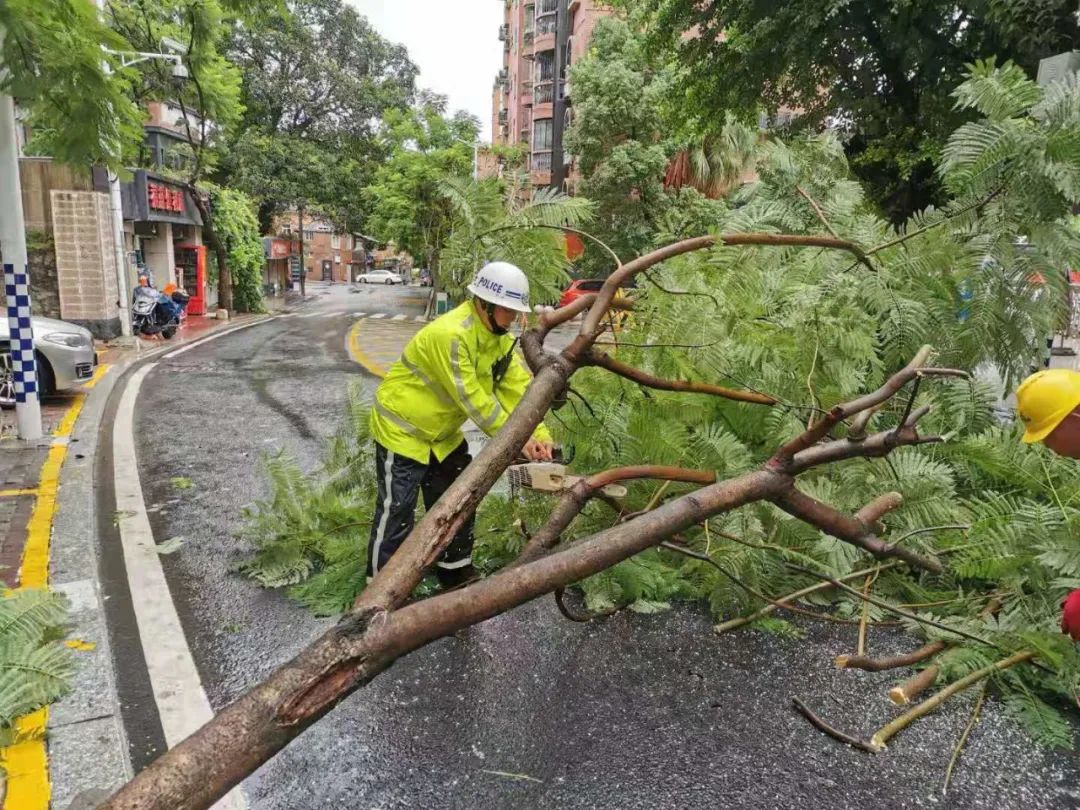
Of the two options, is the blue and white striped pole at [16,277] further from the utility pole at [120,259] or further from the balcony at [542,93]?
the balcony at [542,93]

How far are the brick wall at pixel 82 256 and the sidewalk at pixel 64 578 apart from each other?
817 cm

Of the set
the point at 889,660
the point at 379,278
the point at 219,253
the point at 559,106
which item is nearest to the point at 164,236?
the point at 219,253

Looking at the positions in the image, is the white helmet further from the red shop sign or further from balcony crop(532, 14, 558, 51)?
balcony crop(532, 14, 558, 51)

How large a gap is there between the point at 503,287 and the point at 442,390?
60cm

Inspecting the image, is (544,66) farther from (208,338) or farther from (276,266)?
(208,338)

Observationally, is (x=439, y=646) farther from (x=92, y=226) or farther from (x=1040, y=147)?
(x=92, y=226)

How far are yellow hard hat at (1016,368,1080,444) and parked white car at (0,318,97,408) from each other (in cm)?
1011

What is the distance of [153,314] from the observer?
1728cm

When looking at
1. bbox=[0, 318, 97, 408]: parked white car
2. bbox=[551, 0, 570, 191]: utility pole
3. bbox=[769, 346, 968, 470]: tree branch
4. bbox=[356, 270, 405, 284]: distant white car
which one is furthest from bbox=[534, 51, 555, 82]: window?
bbox=[769, 346, 968, 470]: tree branch

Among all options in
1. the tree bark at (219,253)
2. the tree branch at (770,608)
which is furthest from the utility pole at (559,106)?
the tree branch at (770,608)

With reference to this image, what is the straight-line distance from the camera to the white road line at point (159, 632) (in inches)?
117

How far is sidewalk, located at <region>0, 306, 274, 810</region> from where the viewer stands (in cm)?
263

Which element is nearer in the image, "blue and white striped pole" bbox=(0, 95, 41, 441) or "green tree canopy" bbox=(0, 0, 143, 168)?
"green tree canopy" bbox=(0, 0, 143, 168)

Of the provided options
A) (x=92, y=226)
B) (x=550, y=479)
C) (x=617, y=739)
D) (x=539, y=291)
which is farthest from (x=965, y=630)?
(x=92, y=226)
